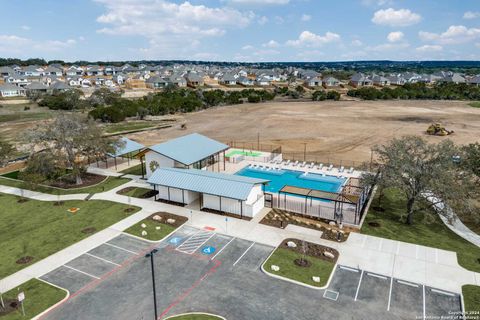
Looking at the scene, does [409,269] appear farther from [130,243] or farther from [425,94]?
[425,94]

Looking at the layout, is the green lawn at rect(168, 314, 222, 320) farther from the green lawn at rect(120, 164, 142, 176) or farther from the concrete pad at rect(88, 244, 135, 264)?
the green lawn at rect(120, 164, 142, 176)

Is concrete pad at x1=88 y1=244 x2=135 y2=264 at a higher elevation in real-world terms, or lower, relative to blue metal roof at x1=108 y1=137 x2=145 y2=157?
lower

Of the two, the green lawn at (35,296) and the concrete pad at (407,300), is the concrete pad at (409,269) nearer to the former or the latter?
the concrete pad at (407,300)

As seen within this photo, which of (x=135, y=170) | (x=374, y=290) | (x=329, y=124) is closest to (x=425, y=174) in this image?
(x=374, y=290)

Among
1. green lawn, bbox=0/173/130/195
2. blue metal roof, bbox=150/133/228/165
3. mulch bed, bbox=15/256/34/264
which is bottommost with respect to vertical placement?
mulch bed, bbox=15/256/34/264

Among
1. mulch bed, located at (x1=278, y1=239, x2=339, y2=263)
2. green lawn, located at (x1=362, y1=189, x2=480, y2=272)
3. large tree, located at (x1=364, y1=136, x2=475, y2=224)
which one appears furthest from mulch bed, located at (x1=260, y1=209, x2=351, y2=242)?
large tree, located at (x1=364, y1=136, x2=475, y2=224)

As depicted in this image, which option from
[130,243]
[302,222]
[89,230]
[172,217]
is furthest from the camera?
[172,217]

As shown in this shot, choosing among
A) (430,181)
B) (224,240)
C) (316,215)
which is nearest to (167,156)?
(224,240)
